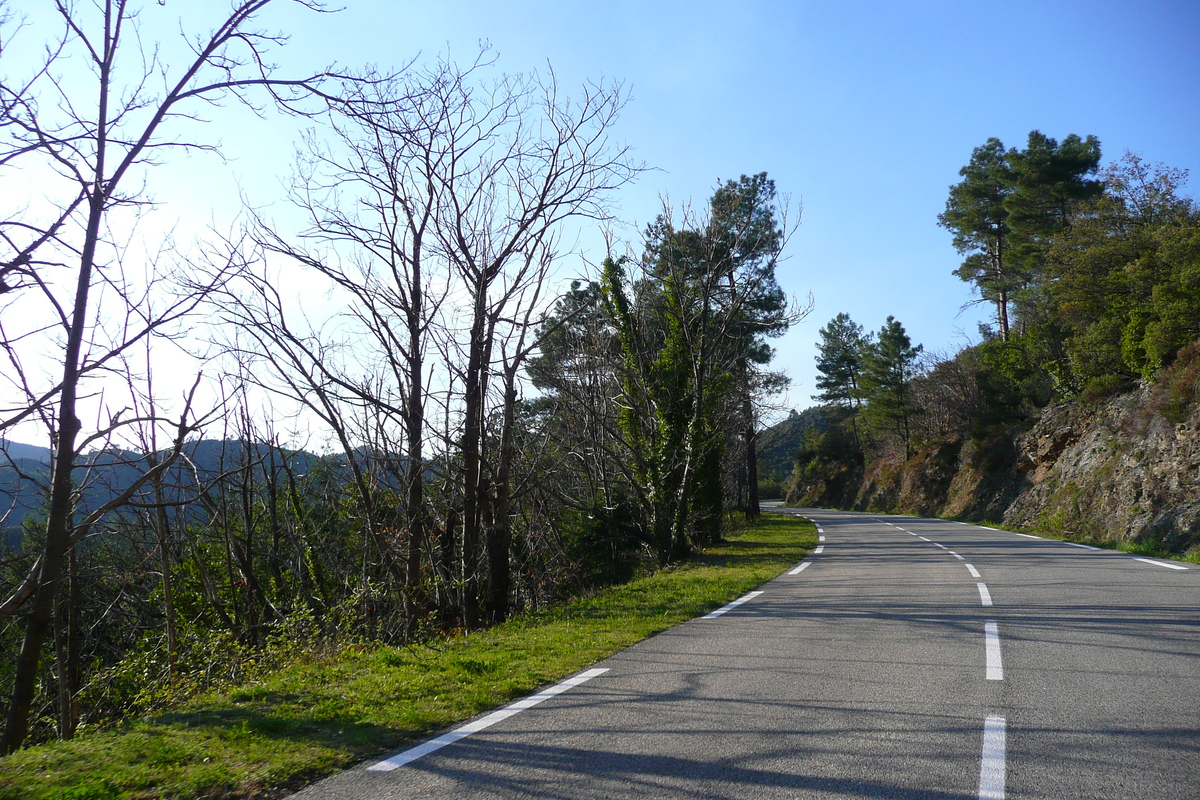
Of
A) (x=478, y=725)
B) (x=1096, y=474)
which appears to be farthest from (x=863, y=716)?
(x=1096, y=474)

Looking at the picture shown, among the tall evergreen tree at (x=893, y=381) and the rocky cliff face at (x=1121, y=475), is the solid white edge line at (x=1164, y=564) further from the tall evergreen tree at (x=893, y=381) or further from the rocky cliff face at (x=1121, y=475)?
the tall evergreen tree at (x=893, y=381)

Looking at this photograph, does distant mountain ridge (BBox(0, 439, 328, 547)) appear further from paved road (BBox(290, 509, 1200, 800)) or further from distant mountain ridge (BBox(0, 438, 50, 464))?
paved road (BBox(290, 509, 1200, 800))

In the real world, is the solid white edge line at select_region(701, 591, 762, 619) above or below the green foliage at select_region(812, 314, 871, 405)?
below

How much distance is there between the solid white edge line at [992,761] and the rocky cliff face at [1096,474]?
49.1 feet

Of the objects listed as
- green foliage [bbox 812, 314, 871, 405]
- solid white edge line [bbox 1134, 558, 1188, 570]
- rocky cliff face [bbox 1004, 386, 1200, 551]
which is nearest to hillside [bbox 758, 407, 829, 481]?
green foliage [bbox 812, 314, 871, 405]

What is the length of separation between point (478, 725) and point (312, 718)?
1.19 meters

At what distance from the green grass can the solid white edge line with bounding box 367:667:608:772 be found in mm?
163

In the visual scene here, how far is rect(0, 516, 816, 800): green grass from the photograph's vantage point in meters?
3.87

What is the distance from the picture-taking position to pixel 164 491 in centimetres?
1479

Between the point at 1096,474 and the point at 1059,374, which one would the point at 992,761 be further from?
the point at 1059,374

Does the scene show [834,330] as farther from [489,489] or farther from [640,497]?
[489,489]

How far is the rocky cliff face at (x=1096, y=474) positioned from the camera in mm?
18797

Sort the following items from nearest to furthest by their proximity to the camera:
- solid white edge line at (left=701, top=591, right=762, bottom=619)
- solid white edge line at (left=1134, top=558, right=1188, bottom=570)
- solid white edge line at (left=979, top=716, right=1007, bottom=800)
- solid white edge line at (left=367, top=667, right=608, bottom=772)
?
solid white edge line at (left=979, top=716, right=1007, bottom=800)
solid white edge line at (left=367, top=667, right=608, bottom=772)
solid white edge line at (left=701, top=591, right=762, bottom=619)
solid white edge line at (left=1134, top=558, right=1188, bottom=570)

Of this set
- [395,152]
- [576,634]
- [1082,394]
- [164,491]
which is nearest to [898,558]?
[576,634]
